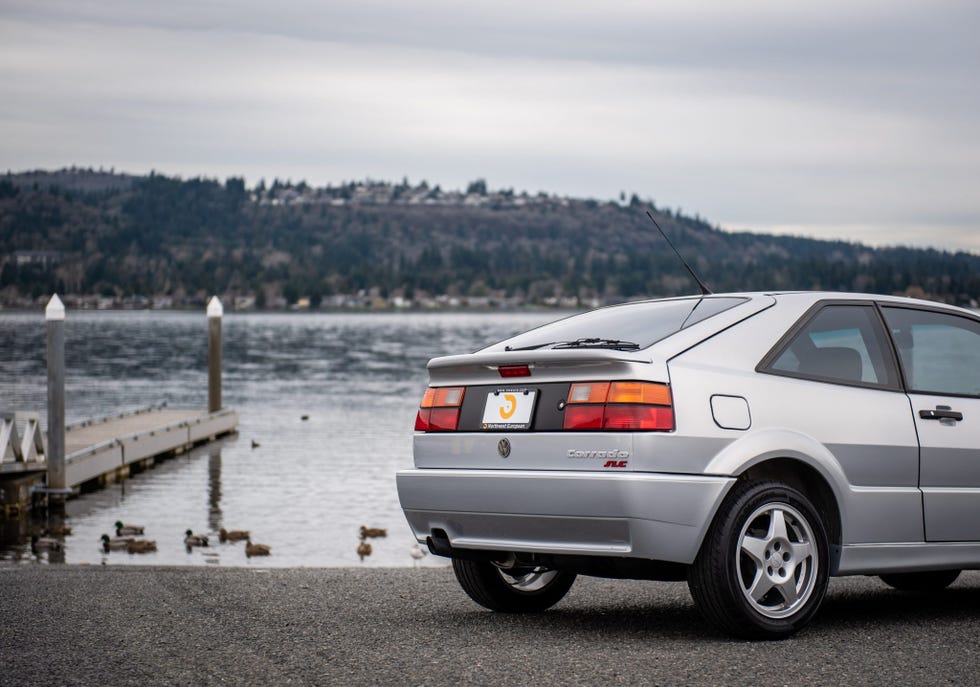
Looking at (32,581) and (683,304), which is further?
(32,581)

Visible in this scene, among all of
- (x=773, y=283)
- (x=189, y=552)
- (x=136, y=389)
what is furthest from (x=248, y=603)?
(x=773, y=283)

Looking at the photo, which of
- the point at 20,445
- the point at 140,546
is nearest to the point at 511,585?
the point at 140,546

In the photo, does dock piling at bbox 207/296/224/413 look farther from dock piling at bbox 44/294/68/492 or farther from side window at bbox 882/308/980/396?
side window at bbox 882/308/980/396

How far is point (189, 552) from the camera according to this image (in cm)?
1881

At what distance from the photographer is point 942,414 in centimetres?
709

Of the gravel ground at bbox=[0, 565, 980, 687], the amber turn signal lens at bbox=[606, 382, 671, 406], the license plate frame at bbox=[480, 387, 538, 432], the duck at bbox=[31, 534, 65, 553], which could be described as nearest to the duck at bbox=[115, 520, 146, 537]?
the duck at bbox=[31, 534, 65, 553]

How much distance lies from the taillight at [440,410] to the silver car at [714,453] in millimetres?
12

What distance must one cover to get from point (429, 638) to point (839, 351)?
8.30ft

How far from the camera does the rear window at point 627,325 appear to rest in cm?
667

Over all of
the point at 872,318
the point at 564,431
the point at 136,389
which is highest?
the point at 872,318

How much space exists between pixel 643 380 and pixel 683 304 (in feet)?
3.65

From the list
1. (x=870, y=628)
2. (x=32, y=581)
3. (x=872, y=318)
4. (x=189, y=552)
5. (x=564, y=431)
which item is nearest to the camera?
(x=564, y=431)

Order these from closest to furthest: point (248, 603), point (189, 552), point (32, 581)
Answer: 1. point (248, 603)
2. point (32, 581)
3. point (189, 552)

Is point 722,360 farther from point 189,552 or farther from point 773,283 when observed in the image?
point 773,283
